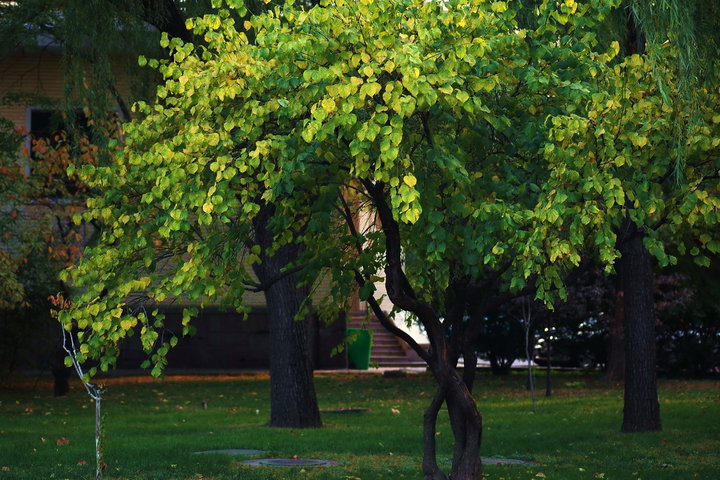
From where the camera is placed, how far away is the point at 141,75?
50.6 ft

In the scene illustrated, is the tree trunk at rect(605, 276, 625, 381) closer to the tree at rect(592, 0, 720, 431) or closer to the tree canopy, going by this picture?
the tree at rect(592, 0, 720, 431)

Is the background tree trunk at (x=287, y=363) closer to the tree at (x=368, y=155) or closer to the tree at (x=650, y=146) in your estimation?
the tree at (x=368, y=155)

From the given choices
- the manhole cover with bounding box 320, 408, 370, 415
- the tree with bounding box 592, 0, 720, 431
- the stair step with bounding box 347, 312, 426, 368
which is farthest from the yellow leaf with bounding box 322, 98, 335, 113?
the stair step with bounding box 347, 312, 426, 368

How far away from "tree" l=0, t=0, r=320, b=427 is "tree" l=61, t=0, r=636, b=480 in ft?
12.0

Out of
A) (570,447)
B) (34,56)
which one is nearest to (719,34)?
(570,447)

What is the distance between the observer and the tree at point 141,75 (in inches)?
550

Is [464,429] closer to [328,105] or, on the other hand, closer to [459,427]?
[459,427]

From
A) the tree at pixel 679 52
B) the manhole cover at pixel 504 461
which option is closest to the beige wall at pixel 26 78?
the manhole cover at pixel 504 461

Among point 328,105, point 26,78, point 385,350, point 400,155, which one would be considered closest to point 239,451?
point 400,155

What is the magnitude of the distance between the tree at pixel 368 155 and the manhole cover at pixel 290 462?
3157mm

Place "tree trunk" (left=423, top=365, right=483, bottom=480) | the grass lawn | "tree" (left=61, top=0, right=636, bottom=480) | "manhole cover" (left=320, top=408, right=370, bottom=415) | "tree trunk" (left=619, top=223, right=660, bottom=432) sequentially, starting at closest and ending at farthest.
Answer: "tree" (left=61, top=0, right=636, bottom=480), "tree trunk" (left=423, top=365, right=483, bottom=480), the grass lawn, "tree trunk" (left=619, top=223, right=660, bottom=432), "manhole cover" (left=320, top=408, right=370, bottom=415)

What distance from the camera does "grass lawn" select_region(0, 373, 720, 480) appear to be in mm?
12078

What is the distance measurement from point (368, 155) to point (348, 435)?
838 cm

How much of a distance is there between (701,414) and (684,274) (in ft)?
26.6
